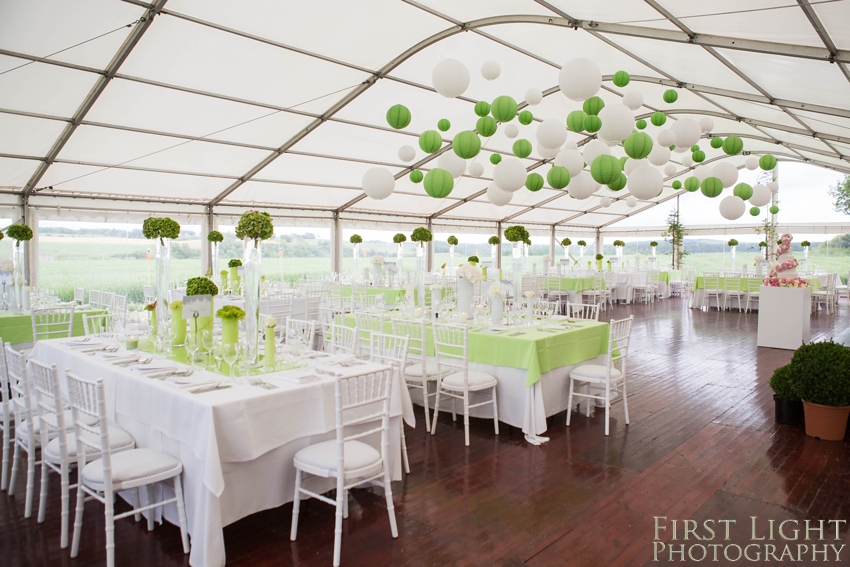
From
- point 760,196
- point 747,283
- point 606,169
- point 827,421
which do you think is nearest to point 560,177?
point 606,169

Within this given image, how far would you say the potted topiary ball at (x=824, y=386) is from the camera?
4.50m

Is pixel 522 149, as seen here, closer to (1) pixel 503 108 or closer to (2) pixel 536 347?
(1) pixel 503 108

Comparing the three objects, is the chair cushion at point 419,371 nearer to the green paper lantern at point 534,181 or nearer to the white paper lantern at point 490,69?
the green paper lantern at point 534,181

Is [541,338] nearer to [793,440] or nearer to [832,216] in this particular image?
[793,440]

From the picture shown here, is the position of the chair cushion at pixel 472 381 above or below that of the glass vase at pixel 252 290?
below

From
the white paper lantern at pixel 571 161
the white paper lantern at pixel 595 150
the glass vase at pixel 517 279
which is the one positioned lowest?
the glass vase at pixel 517 279

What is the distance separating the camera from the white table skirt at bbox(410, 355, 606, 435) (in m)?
4.83

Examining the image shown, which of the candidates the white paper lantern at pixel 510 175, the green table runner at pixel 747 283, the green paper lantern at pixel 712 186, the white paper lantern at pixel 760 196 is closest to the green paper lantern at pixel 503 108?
the white paper lantern at pixel 510 175

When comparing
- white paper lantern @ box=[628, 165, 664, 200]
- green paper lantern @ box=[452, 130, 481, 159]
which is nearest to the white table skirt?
white paper lantern @ box=[628, 165, 664, 200]

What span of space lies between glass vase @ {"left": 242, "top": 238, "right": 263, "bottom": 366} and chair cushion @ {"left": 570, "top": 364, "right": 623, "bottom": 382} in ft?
9.67

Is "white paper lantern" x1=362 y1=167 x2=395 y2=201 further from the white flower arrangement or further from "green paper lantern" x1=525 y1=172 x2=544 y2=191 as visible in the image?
"green paper lantern" x1=525 y1=172 x2=544 y2=191

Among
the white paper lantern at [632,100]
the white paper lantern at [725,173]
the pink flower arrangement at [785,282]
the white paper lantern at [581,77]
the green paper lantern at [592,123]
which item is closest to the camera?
the white paper lantern at [581,77]

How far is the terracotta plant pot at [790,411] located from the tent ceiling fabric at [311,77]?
141 inches

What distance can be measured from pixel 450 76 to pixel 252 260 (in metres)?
3.59
